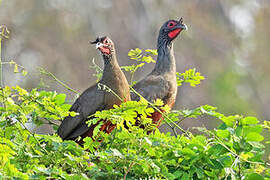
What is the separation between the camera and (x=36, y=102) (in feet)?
8.38

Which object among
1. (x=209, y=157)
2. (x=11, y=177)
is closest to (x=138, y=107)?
(x=209, y=157)

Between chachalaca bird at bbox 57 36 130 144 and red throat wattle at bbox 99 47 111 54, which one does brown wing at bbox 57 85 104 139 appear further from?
red throat wattle at bbox 99 47 111 54

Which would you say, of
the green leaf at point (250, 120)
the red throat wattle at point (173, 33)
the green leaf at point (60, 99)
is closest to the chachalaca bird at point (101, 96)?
the green leaf at point (60, 99)

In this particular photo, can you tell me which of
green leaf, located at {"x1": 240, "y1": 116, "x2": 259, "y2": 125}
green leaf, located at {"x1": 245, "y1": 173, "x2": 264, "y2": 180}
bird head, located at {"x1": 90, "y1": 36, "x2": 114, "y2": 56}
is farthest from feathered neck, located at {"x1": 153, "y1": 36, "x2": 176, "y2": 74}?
green leaf, located at {"x1": 245, "y1": 173, "x2": 264, "y2": 180}

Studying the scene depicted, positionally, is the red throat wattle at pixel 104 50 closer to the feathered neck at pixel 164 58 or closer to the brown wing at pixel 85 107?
the brown wing at pixel 85 107

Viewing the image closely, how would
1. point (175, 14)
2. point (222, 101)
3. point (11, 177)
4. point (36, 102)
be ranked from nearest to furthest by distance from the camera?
point (11, 177)
point (36, 102)
point (222, 101)
point (175, 14)

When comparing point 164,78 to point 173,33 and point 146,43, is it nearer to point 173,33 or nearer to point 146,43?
point 173,33

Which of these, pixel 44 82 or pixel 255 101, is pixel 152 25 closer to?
pixel 255 101

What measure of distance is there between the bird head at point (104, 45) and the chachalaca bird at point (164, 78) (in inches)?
33.2

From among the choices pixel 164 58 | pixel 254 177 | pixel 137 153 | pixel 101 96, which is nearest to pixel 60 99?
pixel 137 153

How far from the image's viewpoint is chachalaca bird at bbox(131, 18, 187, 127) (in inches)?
208

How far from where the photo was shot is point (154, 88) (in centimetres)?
533

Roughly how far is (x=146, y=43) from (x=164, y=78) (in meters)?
9.93

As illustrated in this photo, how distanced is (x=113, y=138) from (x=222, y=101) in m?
12.6
